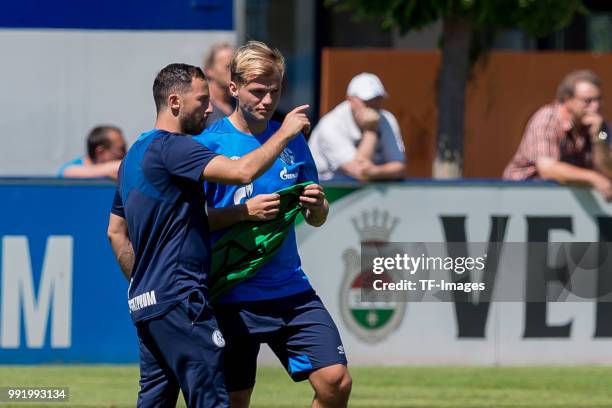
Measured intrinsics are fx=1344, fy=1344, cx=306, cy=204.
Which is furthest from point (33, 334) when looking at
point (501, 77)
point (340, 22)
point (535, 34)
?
point (340, 22)

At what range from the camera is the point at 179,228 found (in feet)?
17.6

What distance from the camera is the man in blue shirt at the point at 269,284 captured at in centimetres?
568

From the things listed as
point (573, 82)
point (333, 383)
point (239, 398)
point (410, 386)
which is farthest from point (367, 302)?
point (333, 383)

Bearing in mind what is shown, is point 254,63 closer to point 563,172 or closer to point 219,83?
point 219,83

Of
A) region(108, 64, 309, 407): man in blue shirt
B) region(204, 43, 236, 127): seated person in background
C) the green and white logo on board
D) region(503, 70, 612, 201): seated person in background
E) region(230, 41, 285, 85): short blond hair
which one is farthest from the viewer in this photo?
region(503, 70, 612, 201): seated person in background

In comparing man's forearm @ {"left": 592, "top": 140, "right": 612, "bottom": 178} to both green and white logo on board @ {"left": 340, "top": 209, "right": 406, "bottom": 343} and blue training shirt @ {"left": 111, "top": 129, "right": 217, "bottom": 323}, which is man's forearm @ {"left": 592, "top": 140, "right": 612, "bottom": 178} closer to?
green and white logo on board @ {"left": 340, "top": 209, "right": 406, "bottom": 343}

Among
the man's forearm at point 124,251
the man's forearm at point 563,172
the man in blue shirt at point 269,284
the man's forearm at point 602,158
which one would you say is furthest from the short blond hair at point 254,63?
the man's forearm at point 602,158

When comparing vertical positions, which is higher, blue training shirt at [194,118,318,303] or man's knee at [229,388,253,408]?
blue training shirt at [194,118,318,303]

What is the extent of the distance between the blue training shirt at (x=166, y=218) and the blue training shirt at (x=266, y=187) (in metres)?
0.37

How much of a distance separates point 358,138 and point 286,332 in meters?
4.41

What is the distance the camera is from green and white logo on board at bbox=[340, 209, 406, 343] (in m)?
9.42

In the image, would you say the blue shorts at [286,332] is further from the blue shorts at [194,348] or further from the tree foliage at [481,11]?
the tree foliage at [481,11]

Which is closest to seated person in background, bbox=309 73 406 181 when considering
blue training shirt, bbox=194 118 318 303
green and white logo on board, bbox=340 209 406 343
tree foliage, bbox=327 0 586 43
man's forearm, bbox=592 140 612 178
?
green and white logo on board, bbox=340 209 406 343

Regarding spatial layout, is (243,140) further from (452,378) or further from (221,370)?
(452,378)
